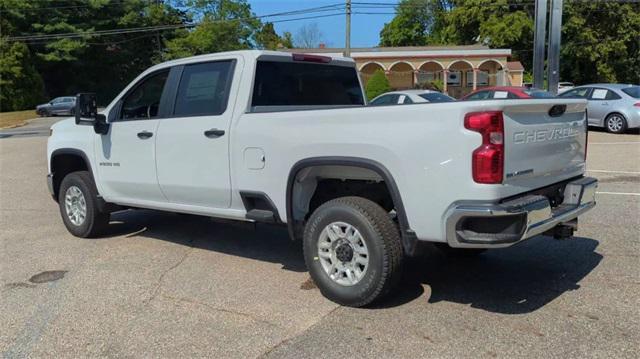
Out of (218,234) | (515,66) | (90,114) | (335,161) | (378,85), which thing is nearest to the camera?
(335,161)

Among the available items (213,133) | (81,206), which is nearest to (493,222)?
(213,133)

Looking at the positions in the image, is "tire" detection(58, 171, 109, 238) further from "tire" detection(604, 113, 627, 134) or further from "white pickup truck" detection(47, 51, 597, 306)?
"tire" detection(604, 113, 627, 134)

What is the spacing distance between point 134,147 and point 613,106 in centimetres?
1619

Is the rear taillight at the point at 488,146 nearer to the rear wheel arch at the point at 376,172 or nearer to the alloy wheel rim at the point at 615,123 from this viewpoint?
the rear wheel arch at the point at 376,172

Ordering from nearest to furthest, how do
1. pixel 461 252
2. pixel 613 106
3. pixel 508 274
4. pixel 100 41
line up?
pixel 508 274 → pixel 461 252 → pixel 613 106 → pixel 100 41

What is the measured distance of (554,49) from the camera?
21953 millimetres

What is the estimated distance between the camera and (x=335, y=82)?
626 centimetres

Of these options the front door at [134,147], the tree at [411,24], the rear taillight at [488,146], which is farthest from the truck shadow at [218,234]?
the tree at [411,24]

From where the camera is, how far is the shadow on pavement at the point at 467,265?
4746mm

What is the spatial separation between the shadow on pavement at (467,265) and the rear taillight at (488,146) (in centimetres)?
119

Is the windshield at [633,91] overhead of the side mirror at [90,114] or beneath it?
beneath

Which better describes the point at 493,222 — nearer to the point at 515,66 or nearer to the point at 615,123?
the point at 615,123

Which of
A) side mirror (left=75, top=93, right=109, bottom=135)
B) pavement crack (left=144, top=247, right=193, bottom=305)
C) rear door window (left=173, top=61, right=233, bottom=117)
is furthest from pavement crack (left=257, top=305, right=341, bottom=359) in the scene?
side mirror (left=75, top=93, right=109, bottom=135)

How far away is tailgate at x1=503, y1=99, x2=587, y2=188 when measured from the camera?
402 cm
